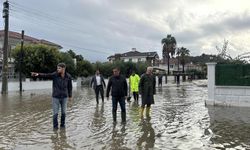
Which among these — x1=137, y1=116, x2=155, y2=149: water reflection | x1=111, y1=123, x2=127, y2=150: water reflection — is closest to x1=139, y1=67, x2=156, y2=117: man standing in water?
x1=137, y1=116, x2=155, y2=149: water reflection

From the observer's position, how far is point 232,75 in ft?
55.4

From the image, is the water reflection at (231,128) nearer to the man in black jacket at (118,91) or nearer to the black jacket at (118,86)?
the man in black jacket at (118,91)

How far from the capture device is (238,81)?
54.5ft

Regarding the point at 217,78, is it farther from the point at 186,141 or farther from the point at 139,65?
the point at 139,65

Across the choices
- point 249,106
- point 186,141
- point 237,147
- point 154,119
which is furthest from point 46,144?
point 249,106

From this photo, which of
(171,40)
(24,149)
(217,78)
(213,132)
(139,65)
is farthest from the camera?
(171,40)

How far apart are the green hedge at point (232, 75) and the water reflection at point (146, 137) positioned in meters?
6.50

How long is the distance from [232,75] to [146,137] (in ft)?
29.4

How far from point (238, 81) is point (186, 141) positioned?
8829mm

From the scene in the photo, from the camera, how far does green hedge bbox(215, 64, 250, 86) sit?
16438 mm

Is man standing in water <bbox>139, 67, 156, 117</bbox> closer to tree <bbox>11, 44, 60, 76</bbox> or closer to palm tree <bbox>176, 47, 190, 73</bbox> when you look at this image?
tree <bbox>11, 44, 60, 76</bbox>

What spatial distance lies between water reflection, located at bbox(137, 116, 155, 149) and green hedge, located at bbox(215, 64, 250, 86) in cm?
650

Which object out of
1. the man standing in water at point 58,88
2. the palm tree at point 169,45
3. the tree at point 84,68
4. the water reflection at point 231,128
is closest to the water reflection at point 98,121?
the man standing in water at point 58,88

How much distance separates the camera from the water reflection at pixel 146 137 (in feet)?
26.8
